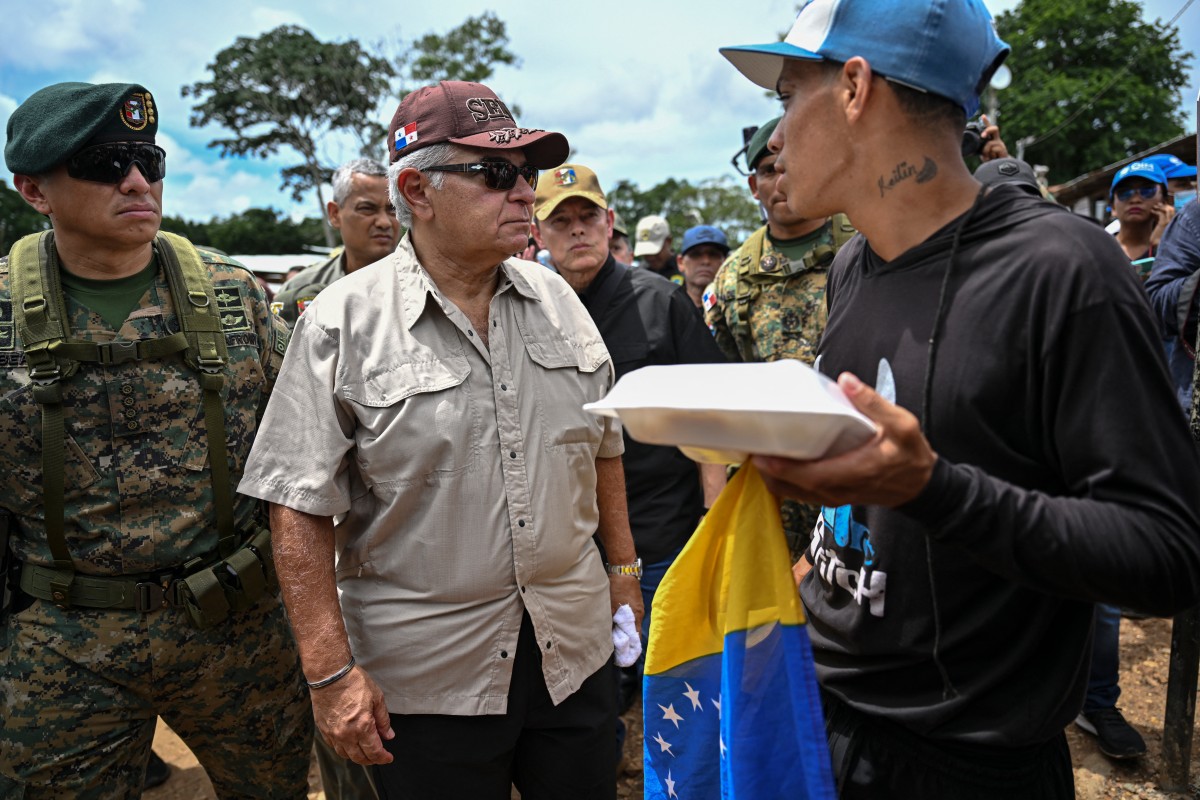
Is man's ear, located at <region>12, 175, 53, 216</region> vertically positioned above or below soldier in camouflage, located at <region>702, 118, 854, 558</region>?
above

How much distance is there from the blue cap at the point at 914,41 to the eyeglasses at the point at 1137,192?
159 inches

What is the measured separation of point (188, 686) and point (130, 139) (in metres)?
1.74

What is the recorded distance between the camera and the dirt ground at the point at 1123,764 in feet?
10.9

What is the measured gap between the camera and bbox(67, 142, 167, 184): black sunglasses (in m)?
2.38

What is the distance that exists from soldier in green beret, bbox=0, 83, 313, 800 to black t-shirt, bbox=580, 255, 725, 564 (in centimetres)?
167

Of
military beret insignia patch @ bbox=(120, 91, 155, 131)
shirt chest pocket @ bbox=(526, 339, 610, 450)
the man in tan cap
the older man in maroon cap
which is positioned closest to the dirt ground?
the older man in maroon cap

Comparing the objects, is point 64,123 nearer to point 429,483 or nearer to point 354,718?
point 429,483

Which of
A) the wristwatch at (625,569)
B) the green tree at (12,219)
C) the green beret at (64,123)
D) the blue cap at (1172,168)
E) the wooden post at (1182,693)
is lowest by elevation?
the wooden post at (1182,693)

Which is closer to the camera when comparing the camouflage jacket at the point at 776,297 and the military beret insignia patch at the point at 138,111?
the military beret insignia patch at the point at 138,111

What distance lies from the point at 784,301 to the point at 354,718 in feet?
8.74

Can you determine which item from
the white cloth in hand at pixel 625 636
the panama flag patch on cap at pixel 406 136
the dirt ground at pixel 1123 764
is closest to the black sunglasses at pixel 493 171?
the panama flag patch on cap at pixel 406 136

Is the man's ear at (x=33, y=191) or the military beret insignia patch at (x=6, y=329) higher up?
the man's ear at (x=33, y=191)

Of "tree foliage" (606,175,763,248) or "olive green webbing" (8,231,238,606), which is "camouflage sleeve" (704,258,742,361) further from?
"tree foliage" (606,175,763,248)

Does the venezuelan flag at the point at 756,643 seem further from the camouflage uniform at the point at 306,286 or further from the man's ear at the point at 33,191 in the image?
the camouflage uniform at the point at 306,286
